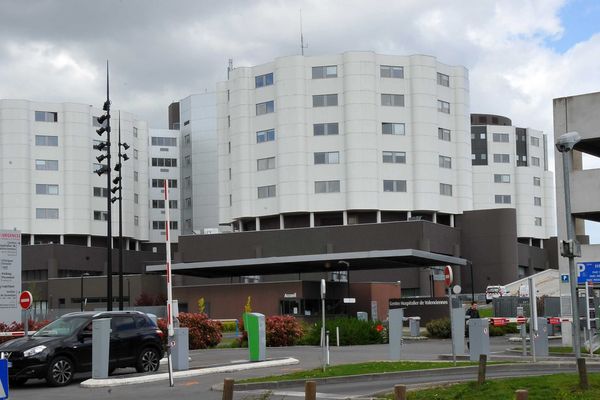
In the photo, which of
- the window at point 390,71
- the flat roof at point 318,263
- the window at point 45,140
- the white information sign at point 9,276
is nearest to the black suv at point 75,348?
the white information sign at point 9,276

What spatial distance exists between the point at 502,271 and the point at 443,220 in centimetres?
963

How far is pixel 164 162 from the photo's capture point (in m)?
134

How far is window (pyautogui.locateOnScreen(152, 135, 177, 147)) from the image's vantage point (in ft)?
437

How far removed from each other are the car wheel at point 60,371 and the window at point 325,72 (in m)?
68.9

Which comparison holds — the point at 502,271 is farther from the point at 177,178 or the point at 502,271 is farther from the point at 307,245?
the point at 177,178

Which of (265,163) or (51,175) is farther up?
(51,175)

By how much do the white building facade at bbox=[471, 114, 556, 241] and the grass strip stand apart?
114 meters

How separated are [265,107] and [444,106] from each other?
17.5m

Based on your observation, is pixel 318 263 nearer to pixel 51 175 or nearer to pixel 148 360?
pixel 148 360

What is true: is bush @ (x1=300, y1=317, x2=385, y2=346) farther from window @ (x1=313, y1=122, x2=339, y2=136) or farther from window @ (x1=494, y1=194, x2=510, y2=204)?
window @ (x1=494, y1=194, x2=510, y2=204)

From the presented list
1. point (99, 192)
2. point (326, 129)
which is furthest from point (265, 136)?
point (99, 192)

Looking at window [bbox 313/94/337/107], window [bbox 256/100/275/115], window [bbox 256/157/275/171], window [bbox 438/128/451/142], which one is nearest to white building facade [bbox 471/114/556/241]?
window [bbox 438/128/451/142]

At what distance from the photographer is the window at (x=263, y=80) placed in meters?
92.2

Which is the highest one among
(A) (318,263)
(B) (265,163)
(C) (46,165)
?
(C) (46,165)
